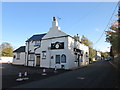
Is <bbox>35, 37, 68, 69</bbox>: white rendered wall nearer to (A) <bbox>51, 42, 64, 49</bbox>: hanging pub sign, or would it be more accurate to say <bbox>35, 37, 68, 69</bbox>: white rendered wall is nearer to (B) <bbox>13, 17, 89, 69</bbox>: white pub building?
(B) <bbox>13, 17, 89, 69</bbox>: white pub building

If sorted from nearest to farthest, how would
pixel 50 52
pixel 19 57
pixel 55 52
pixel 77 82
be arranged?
pixel 77 82 < pixel 55 52 < pixel 50 52 < pixel 19 57

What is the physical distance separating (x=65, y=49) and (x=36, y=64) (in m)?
7.42

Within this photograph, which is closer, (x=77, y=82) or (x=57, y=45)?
(x=77, y=82)

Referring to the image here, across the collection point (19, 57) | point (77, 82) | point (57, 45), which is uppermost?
point (57, 45)

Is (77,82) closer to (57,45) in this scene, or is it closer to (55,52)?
(55,52)

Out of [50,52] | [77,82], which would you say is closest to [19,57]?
[50,52]

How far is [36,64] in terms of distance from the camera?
2195 centimetres

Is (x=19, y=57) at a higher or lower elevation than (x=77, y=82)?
higher

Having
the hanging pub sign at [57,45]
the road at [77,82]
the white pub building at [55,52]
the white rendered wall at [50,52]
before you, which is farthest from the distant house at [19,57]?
the road at [77,82]

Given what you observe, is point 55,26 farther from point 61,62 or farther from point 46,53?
point 61,62

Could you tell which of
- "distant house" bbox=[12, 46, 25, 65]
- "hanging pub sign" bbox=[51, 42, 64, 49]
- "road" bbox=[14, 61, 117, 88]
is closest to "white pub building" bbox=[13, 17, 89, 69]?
"hanging pub sign" bbox=[51, 42, 64, 49]

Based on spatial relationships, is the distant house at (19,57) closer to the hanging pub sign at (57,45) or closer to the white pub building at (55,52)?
the white pub building at (55,52)

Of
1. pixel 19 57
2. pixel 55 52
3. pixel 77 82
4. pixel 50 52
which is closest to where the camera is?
pixel 77 82

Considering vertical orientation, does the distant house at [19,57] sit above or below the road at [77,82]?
above
